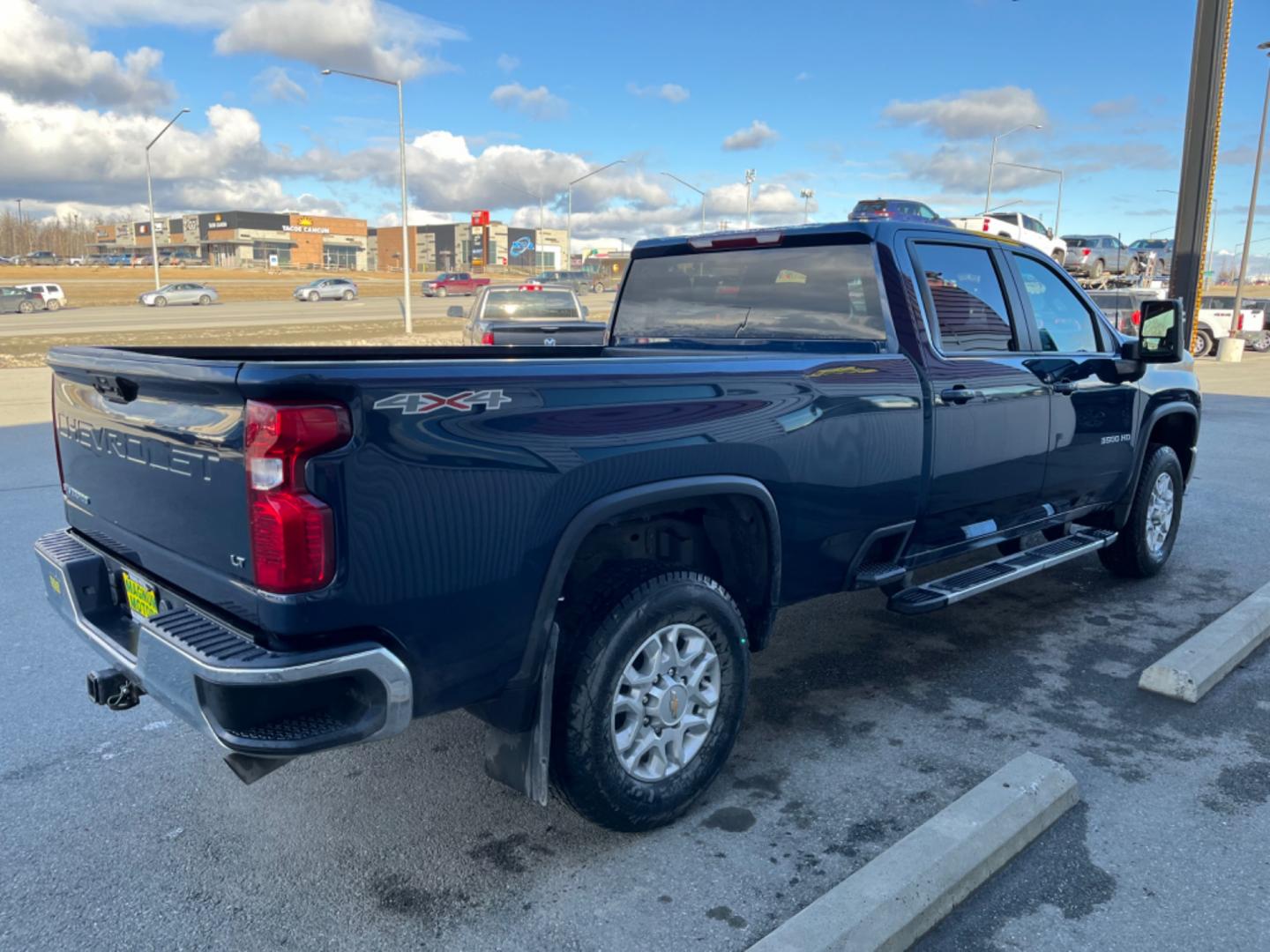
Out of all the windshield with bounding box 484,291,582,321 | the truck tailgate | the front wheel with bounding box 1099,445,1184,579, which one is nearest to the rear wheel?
the windshield with bounding box 484,291,582,321

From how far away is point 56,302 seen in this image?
41.8 m

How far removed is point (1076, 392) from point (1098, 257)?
31.9m

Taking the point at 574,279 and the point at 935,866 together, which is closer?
the point at 935,866

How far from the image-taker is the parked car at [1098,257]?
32094mm

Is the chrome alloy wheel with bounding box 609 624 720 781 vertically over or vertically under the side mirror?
under

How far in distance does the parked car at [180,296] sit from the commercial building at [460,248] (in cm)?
6677

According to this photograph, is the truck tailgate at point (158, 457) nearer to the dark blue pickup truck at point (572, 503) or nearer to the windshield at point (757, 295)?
the dark blue pickup truck at point (572, 503)

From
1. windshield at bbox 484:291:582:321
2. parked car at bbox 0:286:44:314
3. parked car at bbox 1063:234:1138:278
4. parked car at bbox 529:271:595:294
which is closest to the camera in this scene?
windshield at bbox 484:291:582:321

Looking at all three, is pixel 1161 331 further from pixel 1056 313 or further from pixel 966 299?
pixel 966 299

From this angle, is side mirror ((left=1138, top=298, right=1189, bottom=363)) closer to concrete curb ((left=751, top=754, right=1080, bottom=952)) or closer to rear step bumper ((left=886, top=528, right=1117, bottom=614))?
rear step bumper ((left=886, top=528, right=1117, bottom=614))

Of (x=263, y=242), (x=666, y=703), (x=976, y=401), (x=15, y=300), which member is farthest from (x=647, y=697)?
(x=263, y=242)

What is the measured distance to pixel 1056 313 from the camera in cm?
505

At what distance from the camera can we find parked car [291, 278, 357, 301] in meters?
51.3

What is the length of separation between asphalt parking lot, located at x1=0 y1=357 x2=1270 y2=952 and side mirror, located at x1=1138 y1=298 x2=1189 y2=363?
59.8 inches
